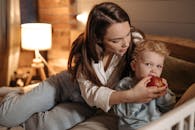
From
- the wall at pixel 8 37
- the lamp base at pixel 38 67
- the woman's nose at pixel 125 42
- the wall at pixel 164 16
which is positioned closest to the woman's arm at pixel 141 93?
the woman's nose at pixel 125 42

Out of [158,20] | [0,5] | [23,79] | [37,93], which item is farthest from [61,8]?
[37,93]

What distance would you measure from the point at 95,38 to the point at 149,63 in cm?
33

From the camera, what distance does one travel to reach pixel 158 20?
99.3 inches

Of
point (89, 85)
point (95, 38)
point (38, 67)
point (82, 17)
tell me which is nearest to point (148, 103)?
point (89, 85)

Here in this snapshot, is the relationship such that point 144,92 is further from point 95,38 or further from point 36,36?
point 36,36

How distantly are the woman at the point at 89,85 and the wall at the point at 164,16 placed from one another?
0.74m

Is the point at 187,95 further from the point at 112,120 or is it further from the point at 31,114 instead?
the point at 31,114

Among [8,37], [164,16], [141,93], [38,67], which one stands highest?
[164,16]

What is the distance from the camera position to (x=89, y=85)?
1.54 m

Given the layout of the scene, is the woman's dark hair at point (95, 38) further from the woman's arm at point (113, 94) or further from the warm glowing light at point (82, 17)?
the warm glowing light at point (82, 17)

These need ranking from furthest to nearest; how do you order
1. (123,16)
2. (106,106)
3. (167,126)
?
(123,16) < (106,106) < (167,126)

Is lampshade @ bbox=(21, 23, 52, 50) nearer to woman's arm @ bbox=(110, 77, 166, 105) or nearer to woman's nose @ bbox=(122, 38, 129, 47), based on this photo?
woman's nose @ bbox=(122, 38, 129, 47)

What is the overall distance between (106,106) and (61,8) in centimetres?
219

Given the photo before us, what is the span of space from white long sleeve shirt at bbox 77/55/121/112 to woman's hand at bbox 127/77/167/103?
0.46 feet
